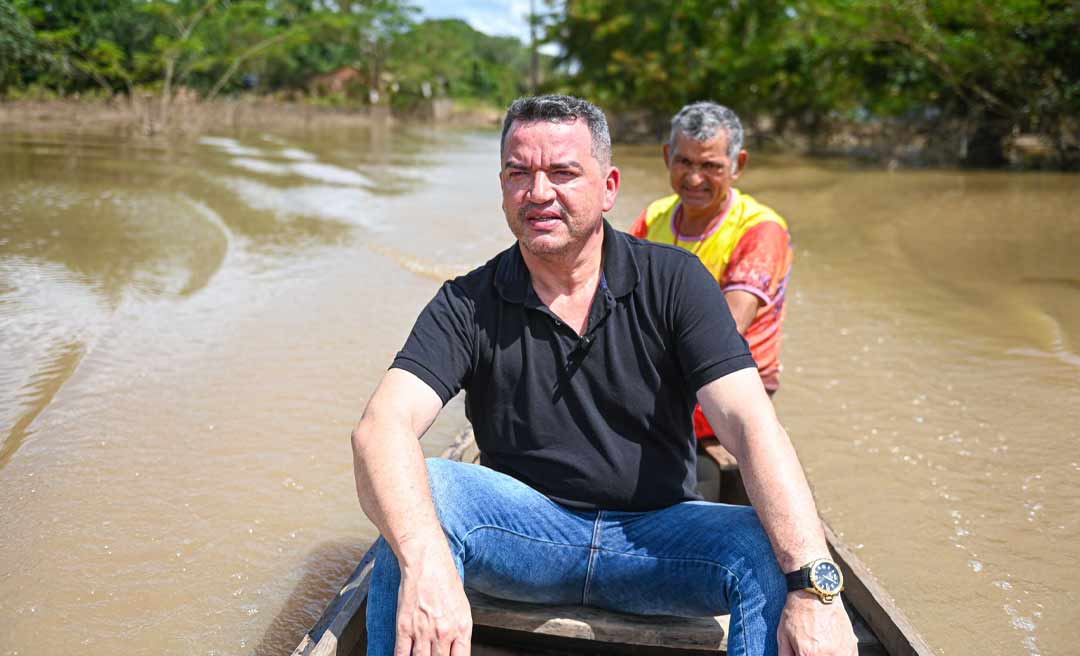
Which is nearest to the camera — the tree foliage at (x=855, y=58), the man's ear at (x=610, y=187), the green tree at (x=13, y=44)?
the man's ear at (x=610, y=187)

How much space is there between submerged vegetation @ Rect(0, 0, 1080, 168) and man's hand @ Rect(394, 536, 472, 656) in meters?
14.2

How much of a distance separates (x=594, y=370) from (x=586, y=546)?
0.42 meters

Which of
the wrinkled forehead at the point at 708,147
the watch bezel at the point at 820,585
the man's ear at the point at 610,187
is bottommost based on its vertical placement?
the watch bezel at the point at 820,585

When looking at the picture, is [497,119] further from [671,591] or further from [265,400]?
[671,591]

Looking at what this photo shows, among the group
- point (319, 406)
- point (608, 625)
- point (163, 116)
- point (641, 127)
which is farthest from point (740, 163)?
point (163, 116)

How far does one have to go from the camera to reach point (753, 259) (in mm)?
3104

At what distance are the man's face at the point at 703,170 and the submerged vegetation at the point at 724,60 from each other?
12.3m

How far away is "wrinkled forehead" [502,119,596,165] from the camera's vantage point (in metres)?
2.14

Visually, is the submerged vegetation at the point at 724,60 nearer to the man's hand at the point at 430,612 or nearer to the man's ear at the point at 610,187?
the man's ear at the point at 610,187

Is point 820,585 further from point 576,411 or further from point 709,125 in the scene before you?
point 709,125

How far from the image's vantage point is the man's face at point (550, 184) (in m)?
2.15

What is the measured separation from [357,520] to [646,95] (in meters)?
23.1

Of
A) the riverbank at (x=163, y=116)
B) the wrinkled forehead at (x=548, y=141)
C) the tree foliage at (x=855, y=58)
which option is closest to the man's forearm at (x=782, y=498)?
the wrinkled forehead at (x=548, y=141)

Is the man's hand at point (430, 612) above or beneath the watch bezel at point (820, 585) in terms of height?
beneath
